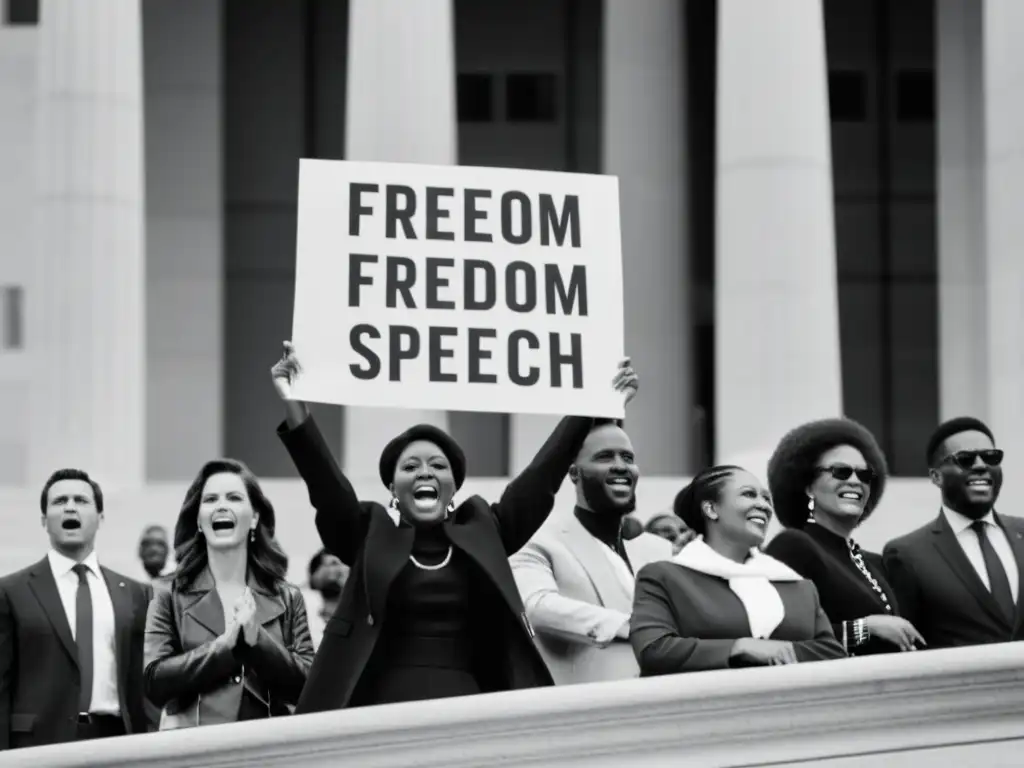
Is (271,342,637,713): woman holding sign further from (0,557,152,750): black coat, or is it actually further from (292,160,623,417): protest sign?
(0,557,152,750): black coat

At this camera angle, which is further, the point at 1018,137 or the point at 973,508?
the point at 1018,137

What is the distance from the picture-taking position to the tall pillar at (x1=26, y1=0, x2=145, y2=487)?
37.3 m

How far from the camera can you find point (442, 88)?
123 feet

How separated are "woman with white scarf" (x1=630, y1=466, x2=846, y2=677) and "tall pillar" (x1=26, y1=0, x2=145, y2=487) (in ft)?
83.7

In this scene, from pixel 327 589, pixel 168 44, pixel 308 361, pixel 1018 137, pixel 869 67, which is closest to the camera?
pixel 308 361

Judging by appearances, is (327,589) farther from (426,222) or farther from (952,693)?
(952,693)

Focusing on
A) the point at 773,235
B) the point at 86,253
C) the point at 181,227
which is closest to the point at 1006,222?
the point at 773,235

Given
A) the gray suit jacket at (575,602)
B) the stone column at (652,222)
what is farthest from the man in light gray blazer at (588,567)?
the stone column at (652,222)

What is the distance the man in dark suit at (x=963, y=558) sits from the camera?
13828mm

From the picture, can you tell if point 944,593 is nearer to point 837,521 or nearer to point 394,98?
point 837,521

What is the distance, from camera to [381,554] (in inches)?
496

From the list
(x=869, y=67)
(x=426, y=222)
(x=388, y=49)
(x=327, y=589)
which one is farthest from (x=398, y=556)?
(x=869, y=67)

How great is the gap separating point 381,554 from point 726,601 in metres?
1.89

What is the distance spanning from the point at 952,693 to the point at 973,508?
3344 millimetres
